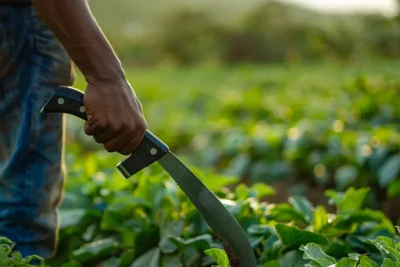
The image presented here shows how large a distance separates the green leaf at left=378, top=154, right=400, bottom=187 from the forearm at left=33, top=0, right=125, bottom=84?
2.48 m

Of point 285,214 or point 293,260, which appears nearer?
point 293,260

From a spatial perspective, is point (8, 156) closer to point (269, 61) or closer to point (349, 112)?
point (349, 112)

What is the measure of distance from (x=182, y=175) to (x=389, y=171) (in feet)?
7.45

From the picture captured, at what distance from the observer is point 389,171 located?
3.92 metres

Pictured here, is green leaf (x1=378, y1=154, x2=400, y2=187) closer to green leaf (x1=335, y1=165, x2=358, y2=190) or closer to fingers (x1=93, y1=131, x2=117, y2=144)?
green leaf (x1=335, y1=165, x2=358, y2=190)

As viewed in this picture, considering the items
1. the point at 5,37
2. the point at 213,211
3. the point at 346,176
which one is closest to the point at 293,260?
the point at 213,211

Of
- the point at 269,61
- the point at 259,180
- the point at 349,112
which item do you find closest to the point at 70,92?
the point at 259,180

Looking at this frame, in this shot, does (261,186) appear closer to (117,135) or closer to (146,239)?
(146,239)

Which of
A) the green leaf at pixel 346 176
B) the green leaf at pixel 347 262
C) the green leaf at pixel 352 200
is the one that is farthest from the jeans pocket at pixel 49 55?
the green leaf at pixel 346 176

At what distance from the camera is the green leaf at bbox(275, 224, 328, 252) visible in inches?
93.5

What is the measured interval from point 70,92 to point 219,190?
51.8 inches

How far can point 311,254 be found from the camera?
6.86 ft

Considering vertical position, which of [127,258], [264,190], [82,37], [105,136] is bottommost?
[127,258]

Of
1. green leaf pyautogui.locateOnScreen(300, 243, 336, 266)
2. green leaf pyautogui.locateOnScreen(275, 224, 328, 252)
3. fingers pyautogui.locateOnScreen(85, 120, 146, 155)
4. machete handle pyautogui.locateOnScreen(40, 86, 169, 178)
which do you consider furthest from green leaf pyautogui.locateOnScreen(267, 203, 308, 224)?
fingers pyautogui.locateOnScreen(85, 120, 146, 155)
